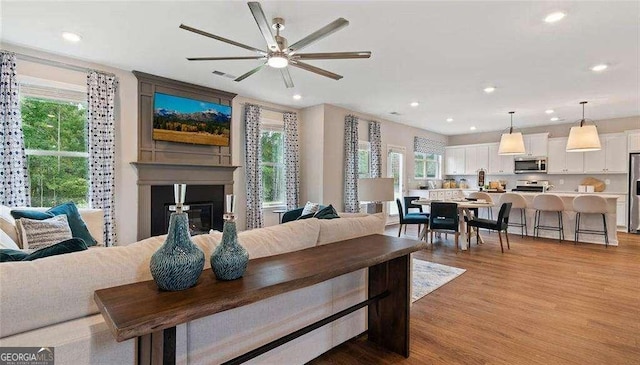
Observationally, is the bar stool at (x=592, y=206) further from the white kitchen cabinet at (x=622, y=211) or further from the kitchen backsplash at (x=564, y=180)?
the kitchen backsplash at (x=564, y=180)

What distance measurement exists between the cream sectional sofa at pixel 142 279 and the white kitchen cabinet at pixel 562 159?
26.3ft

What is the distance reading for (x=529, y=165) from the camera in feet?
26.5

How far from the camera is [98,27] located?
2.95 m

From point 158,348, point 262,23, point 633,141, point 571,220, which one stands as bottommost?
point 571,220

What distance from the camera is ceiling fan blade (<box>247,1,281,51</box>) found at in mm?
1999

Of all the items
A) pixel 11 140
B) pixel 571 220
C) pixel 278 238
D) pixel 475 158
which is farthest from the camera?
pixel 475 158

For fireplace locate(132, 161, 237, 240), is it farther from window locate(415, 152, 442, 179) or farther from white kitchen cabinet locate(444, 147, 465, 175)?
white kitchen cabinet locate(444, 147, 465, 175)

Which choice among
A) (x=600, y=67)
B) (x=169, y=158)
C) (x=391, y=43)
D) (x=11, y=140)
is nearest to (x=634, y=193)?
(x=600, y=67)

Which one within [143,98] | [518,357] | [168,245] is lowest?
[518,357]

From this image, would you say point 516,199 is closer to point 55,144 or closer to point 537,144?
point 537,144

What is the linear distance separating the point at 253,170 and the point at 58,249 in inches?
160

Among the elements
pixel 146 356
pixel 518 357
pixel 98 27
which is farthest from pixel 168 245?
pixel 98 27

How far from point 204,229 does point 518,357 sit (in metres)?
4.38

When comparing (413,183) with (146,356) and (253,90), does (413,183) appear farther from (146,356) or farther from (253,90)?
(146,356)
